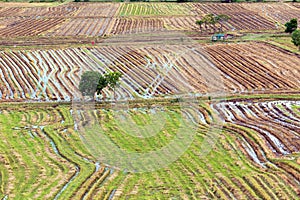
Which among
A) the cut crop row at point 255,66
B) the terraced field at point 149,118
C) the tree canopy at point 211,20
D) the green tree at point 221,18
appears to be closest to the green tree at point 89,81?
the terraced field at point 149,118

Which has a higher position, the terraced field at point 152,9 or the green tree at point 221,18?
the green tree at point 221,18

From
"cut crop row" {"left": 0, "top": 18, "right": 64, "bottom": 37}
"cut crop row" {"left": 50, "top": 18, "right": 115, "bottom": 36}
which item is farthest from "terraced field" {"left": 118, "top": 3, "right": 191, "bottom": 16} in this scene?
"cut crop row" {"left": 0, "top": 18, "right": 64, "bottom": 37}

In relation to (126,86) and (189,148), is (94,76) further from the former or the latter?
(189,148)

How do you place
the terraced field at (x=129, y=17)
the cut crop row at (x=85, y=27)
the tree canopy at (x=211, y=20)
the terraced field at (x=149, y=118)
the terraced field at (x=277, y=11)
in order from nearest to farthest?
the terraced field at (x=149, y=118) → the tree canopy at (x=211, y=20) → the cut crop row at (x=85, y=27) → the terraced field at (x=129, y=17) → the terraced field at (x=277, y=11)

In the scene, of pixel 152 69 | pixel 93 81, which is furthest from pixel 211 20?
→ pixel 93 81

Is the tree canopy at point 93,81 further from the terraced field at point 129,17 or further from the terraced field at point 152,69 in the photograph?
the terraced field at point 129,17

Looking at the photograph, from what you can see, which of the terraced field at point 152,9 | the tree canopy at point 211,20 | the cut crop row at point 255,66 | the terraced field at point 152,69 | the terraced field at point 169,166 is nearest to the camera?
the terraced field at point 169,166

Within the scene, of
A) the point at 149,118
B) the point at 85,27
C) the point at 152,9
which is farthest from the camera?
the point at 152,9

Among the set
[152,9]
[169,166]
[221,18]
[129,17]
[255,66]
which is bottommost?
[152,9]

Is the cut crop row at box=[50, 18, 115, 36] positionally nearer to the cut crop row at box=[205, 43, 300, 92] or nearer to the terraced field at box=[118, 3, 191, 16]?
the terraced field at box=[118, 3, 191, 16]

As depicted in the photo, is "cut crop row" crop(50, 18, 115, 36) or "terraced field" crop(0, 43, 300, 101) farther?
"cut crop row" crop(50, 18, 115, 36)

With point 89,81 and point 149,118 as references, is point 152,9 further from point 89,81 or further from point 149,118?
point 149,118
